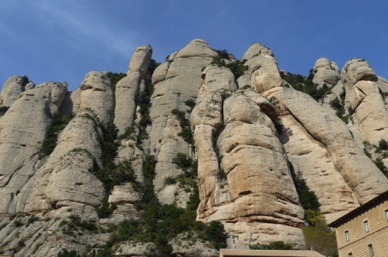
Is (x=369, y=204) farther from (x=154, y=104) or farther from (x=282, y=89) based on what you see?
(x=154, y=104)

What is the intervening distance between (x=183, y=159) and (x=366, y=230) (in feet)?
91.2

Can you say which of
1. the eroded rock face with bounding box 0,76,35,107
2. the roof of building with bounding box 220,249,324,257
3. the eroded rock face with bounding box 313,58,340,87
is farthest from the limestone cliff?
the roof of building with bounding box 220,249,324,257

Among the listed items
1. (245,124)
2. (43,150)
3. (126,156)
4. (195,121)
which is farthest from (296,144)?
(43,150)

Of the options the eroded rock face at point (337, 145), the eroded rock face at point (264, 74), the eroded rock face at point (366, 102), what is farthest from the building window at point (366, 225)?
the eroded rock face at point (264, 74)

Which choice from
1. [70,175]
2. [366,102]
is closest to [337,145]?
[366,102]

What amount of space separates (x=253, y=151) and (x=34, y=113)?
32266mm

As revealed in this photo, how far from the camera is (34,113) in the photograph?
61281mm

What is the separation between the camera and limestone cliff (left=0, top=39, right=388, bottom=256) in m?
41.0

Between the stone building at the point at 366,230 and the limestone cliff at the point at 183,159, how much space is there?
720 centimetres

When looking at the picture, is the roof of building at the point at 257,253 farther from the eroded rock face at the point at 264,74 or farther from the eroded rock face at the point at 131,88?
the eroded rock face at the point at 131,88

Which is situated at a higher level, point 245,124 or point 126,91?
point 126,91

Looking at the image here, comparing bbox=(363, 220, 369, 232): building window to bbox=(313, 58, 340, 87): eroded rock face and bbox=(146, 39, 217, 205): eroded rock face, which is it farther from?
bbox=(313, 58, 340, 87): eroded rock face

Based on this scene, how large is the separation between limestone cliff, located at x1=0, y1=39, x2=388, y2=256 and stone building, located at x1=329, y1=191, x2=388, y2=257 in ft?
23.6

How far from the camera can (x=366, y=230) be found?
30.2 metres
